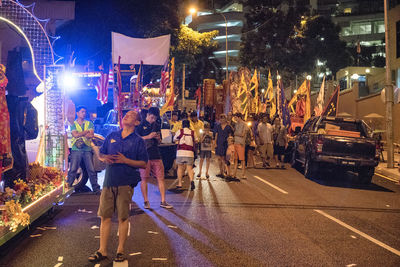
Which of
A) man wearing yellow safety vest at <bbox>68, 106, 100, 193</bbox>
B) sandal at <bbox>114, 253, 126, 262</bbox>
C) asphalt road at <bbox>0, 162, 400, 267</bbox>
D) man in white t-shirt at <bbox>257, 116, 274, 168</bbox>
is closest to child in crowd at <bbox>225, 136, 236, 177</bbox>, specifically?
asphalt road at <bbox>0, 162, 400, 267</bbox>

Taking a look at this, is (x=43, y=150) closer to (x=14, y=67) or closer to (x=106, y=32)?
(x=14, y=67)

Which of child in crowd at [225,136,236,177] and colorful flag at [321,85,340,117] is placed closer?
child in crowd at [225,136,236,177]

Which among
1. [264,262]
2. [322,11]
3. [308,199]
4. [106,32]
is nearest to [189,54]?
[106,32]

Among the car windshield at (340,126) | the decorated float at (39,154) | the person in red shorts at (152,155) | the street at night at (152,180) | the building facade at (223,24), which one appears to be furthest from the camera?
the building facade at (223,24)

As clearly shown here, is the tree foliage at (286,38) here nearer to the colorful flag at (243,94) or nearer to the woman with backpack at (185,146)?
the colorful flag at (243,94)

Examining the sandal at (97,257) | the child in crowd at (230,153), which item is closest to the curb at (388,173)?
the child in crowd at (230,153)

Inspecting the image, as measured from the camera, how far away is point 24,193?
21.0 ft

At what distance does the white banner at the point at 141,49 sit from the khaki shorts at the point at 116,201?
29.6 ft

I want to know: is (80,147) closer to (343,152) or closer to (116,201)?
(116,201)

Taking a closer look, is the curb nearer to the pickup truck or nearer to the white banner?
the pickup truck

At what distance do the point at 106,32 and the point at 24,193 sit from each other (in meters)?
16.4

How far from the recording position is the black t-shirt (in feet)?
27.9

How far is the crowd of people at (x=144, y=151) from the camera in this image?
17.1ft

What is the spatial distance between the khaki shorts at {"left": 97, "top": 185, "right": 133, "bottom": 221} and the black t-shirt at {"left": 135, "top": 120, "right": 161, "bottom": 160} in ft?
10.4
